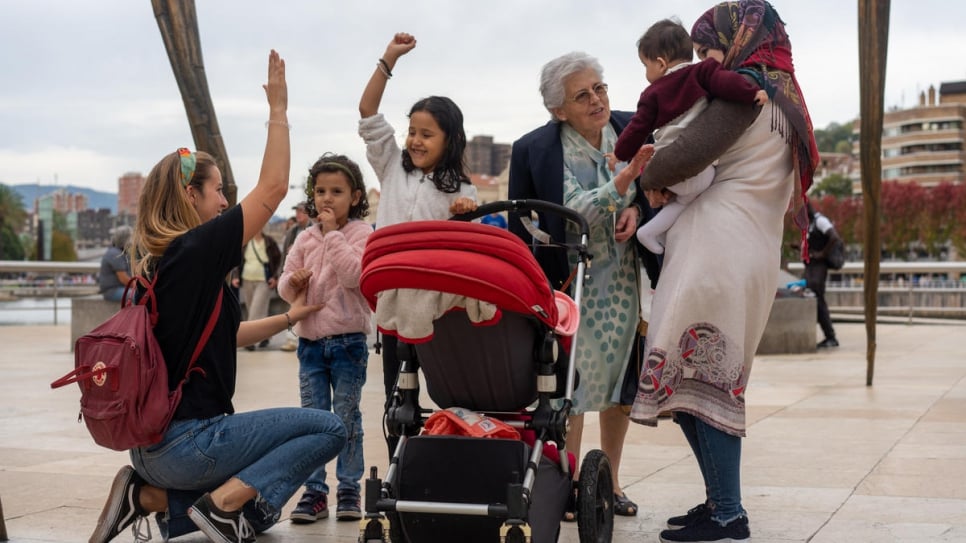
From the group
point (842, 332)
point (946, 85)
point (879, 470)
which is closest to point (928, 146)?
point (946, 85)

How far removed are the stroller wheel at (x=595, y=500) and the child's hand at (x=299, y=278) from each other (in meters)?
1.47

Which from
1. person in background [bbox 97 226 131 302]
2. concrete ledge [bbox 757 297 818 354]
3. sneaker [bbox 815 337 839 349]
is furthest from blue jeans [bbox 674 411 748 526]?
person in background [bbox 97 226 131 302]

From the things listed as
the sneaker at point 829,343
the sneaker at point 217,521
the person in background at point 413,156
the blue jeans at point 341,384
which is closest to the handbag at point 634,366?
the person in background at point 413,156

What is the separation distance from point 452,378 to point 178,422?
1005 mm

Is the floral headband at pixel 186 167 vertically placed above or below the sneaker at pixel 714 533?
above

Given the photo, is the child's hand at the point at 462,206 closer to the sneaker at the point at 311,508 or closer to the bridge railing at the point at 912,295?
the sneaker at the point at 311,508

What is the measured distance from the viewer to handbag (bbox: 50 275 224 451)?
12.1ft

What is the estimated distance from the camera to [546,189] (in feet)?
14.8

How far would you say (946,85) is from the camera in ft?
586

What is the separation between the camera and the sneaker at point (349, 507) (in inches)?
185

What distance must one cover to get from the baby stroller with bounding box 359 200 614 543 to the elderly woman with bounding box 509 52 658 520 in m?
0.79

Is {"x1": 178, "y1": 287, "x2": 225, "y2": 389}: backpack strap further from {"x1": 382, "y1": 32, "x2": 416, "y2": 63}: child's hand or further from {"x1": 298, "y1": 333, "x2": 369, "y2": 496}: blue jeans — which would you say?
A: {"x1": 382, "y1": 32, "x2": 416, "y2": 63}: child's hand

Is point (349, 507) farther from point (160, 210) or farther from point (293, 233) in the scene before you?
point (293, 233)

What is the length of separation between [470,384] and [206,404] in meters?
1.00
